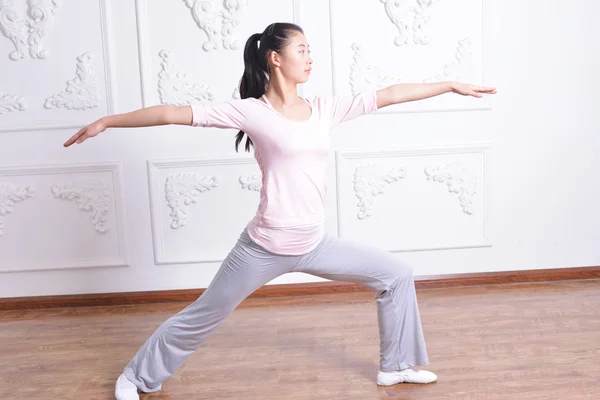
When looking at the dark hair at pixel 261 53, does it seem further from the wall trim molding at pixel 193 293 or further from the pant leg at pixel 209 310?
the wall trim molding at pixel 193 293

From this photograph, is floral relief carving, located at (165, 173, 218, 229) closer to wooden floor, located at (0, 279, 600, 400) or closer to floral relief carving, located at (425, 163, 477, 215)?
wooden floor, located at (0, 279, 600, 400)

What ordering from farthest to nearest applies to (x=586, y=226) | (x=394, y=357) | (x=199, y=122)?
(x=586, y=226) → (x=394, y=357) → (x=199, y=122)

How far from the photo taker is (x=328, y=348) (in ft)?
9.41

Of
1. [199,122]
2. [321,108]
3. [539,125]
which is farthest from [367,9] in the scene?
[199,122]

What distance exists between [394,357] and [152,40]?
2028 mm

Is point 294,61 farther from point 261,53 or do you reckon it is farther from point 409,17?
point 409,17

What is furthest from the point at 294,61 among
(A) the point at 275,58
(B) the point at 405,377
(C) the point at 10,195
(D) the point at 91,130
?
(C) the point at 10,195

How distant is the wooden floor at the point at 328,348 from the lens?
2.46 meters

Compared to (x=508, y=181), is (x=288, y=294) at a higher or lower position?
lower

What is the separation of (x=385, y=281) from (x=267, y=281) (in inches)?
16.0

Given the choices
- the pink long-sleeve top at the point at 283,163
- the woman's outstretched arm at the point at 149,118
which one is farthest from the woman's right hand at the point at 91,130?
the pink long-sleeve top at the point at 283,163

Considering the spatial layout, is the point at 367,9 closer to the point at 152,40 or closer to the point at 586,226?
the point at 152,40

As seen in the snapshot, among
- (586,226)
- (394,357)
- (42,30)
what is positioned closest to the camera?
(394,357)

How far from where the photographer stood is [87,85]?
11.6 feet
